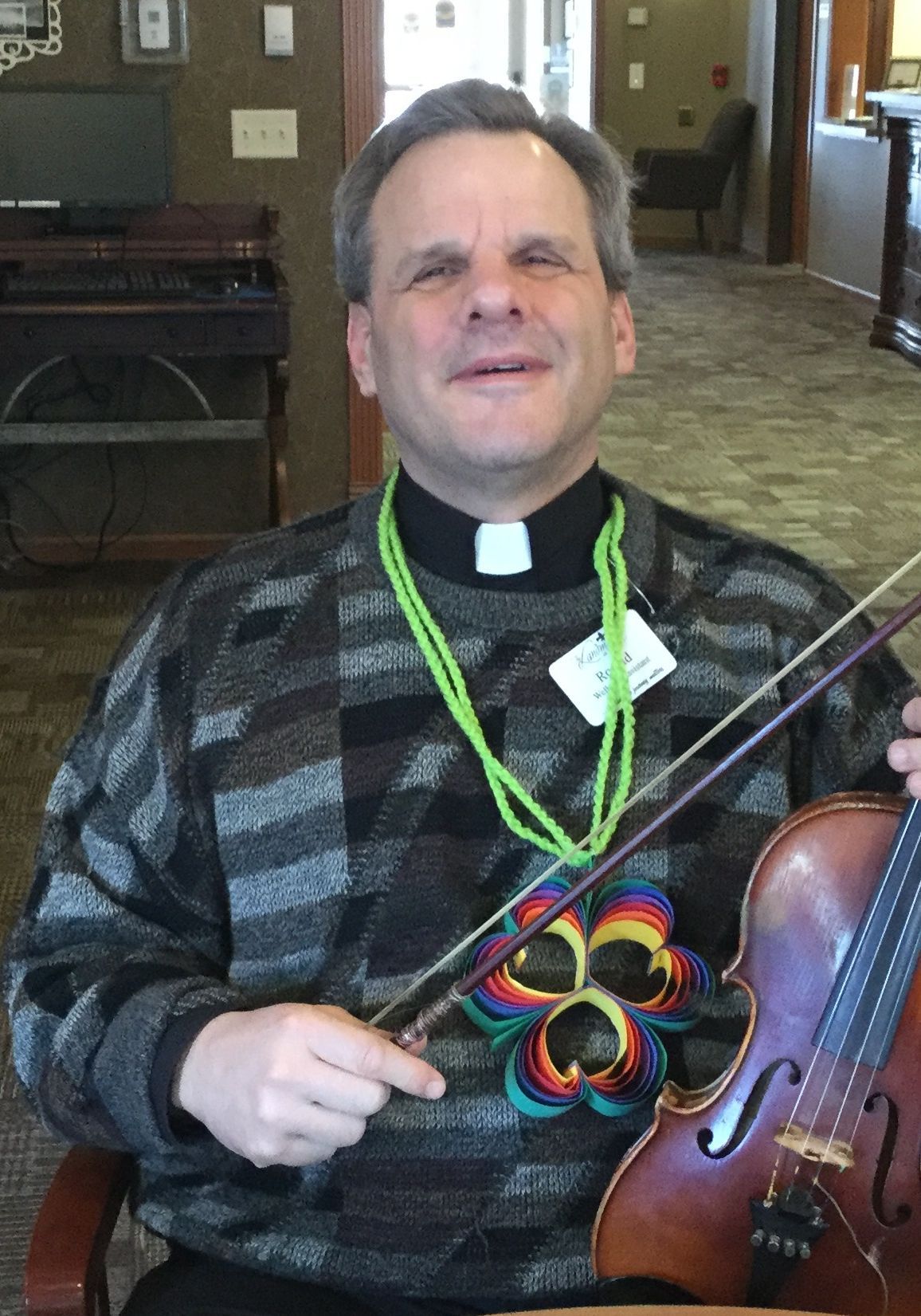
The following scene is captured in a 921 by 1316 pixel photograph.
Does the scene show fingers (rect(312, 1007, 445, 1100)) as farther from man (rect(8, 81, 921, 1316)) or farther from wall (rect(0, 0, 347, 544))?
wall (rect(0, 0, 347, 544))

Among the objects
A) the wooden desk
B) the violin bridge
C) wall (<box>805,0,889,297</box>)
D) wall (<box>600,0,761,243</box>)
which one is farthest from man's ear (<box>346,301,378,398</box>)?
wall (<box>600,0,761,243</box>)

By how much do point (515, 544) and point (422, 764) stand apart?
0.18 meters

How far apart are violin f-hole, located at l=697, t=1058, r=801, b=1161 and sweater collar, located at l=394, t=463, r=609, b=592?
1.31 feet

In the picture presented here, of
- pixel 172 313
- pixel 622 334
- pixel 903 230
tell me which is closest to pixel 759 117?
pixel 903 230

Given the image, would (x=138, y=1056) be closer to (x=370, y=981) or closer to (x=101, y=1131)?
(x=101, y=1131)

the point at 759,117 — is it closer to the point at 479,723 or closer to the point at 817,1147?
the point at 479,723

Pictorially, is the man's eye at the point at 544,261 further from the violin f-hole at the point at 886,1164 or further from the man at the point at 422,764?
the violin f-hole at the point at 886,1164

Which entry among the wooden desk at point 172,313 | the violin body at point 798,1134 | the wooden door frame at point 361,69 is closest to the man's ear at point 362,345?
the violin body at point 798,1134

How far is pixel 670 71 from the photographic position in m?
11.6

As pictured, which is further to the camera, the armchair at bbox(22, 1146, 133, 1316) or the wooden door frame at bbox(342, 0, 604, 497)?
the wooden door frame at bbox(342, 0, 604, 497)

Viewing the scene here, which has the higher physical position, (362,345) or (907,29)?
(907,29)

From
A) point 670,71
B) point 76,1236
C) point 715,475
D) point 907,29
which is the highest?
point 907,29

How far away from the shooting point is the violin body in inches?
36.5

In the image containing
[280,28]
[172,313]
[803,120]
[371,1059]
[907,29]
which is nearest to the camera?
[371,1059]
